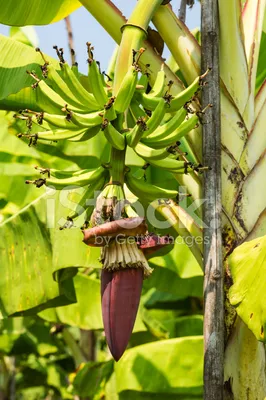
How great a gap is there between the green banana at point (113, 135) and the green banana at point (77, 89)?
91 mm

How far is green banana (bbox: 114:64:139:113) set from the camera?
3.34ft

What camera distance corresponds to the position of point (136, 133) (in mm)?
1011

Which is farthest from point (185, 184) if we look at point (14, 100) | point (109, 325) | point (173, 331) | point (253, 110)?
point (173, 331)

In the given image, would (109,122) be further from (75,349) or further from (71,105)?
(75,349)

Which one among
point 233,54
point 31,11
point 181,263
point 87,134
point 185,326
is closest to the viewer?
point 87,134

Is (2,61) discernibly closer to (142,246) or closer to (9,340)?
(142,246)

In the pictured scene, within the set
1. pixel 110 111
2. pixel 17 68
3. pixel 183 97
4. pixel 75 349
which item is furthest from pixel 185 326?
pixel 110 111

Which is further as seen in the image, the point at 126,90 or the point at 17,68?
the point at 17,68

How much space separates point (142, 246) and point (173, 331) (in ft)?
6.18

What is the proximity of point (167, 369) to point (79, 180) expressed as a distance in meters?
1.02

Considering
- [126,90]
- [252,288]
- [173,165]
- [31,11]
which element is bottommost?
[252,288]

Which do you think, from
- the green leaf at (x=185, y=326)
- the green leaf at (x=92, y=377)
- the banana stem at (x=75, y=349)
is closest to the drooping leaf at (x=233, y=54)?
the green leaf at (x=185, y=326)

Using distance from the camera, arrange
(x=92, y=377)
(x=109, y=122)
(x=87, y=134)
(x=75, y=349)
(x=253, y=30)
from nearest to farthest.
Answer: (x=109, y=122) < (x=87, y=134) < (x=253, y=30) < (x=92, y=377) < (x=75, y=349)

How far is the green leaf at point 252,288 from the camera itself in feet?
3.30
